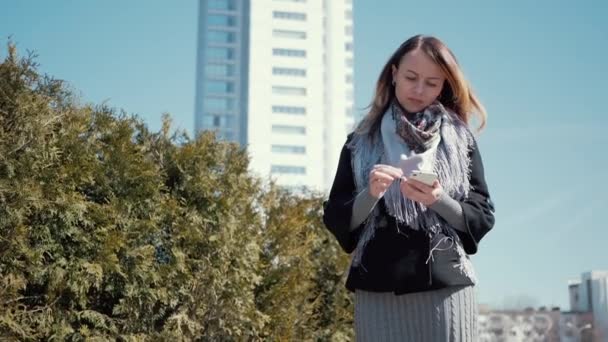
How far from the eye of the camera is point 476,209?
2.05 metres

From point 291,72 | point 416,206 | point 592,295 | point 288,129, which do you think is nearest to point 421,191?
point 416,206

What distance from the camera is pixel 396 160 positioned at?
210cm

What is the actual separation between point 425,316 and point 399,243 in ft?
0.68

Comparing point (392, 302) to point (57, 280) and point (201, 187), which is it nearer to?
point (57, 280)

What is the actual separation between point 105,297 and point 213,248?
3.53 ft

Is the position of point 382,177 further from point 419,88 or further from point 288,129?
point 288,129

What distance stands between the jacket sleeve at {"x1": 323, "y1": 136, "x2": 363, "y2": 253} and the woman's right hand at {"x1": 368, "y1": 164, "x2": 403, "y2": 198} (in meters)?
0.14

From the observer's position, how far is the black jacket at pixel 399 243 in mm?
1972

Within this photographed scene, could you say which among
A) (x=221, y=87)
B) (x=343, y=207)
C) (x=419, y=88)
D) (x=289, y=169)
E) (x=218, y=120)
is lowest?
(x=343, y=207)

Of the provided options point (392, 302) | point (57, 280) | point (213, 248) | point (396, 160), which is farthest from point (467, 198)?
point (213, 248)

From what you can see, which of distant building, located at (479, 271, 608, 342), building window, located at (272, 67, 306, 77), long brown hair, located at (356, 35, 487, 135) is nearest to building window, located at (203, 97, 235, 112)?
building window, located at (272, 67, 306, 77)

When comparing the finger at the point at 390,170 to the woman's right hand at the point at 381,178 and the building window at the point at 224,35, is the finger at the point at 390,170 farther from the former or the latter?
the building window at the point at 224,35

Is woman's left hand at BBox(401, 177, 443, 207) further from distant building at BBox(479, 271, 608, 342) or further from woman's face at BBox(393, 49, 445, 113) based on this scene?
distant building at BBox(479, 271, 608, 342)

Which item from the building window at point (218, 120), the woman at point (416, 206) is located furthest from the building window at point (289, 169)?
the woman at point (416, 206)
